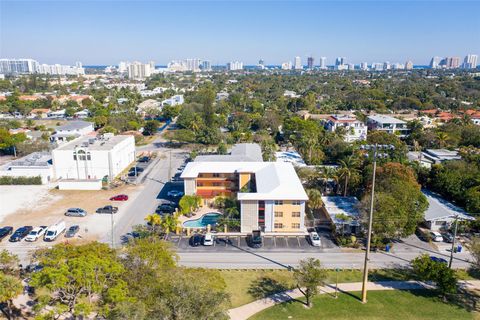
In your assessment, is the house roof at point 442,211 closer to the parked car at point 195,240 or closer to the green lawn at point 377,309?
the green lawn at point 377,309

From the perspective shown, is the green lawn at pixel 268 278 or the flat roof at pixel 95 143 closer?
the green lawn at pixel 268 278

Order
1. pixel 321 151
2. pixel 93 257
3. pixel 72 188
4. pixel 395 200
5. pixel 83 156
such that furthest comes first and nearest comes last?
1. pixel 321 151
2. pixel 83 156
3. pixel 72 188
4. pixel 395 200
5. pixel 93 257

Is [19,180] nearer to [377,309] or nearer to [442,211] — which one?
[377,309]

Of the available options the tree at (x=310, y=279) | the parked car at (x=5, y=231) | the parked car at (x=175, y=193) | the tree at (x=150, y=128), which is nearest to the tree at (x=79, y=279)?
the tree at (x=310, y=279)

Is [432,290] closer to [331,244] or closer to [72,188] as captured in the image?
[331,244]

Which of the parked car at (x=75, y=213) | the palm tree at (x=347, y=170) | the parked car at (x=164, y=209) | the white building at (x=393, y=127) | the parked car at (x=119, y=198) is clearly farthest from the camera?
the white building at (x=393, y=127)

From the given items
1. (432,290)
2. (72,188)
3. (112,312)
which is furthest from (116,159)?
(432,290)
